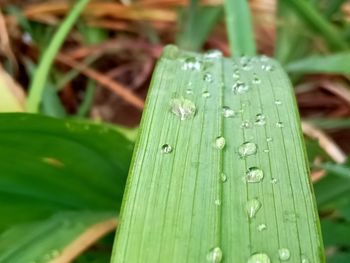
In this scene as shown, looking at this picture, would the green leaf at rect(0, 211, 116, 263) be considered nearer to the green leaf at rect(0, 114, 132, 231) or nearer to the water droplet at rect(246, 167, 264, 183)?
the green leaf at rect(0, 114, 132, 231)

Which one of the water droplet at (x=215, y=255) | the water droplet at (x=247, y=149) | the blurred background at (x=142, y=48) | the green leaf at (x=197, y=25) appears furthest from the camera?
the green leaf at (x=197, y=25)

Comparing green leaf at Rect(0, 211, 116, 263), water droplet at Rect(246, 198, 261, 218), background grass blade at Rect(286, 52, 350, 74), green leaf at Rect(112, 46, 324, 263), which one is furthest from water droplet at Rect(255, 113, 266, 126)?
background grass blade at Rect(286, 52, 350, 74)

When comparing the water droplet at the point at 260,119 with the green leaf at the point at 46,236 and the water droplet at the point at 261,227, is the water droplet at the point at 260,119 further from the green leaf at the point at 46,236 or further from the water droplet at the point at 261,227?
the green leaf at the point at 46,236

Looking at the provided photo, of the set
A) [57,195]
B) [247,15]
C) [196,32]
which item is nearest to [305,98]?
[196,32]

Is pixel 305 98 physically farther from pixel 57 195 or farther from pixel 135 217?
pixel 135 217

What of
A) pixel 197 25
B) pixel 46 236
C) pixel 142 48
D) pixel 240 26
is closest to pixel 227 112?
pixel 46 236

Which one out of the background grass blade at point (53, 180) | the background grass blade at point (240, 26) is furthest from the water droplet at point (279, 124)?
the background grass blade at point (240, 26)
